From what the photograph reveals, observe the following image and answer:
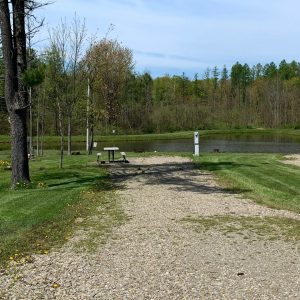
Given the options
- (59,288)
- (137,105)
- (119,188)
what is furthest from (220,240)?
(137,105)

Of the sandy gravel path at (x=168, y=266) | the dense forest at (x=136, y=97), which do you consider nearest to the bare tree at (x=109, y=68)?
the dense forest at (x=136, y=97)

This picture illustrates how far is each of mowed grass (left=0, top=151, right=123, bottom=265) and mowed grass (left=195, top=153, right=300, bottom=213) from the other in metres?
3.98

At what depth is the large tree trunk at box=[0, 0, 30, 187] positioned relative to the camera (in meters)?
13.7

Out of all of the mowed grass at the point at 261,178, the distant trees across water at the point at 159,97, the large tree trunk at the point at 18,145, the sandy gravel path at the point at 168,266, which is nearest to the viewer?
the sandy gravel path at the point at 168,266

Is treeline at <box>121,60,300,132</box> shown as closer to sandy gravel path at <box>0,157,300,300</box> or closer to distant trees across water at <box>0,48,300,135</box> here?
distant trees across water at <box>0,48,300,135</box>

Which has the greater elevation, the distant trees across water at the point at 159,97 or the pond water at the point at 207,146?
the distant trees across water at the point at 159,97

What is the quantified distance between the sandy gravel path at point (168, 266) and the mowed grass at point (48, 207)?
0.57 meters

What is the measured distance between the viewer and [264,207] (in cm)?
1134

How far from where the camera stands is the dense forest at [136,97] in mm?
25109

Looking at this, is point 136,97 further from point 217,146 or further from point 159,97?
point 217,146

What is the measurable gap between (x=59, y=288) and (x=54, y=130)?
63102mm

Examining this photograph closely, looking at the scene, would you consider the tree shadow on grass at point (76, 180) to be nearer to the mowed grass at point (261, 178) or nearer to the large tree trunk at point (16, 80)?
the large tree trunk at point (16, 80)

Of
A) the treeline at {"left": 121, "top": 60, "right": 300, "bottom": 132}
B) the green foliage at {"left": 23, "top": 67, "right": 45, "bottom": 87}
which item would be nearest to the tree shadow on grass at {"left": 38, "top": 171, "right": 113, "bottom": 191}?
the green foliage at {"left": 23, "top": 67, "right": 45, "bottom": 87}

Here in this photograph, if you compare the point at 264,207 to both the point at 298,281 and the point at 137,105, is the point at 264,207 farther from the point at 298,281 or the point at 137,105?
the point at 137,105
